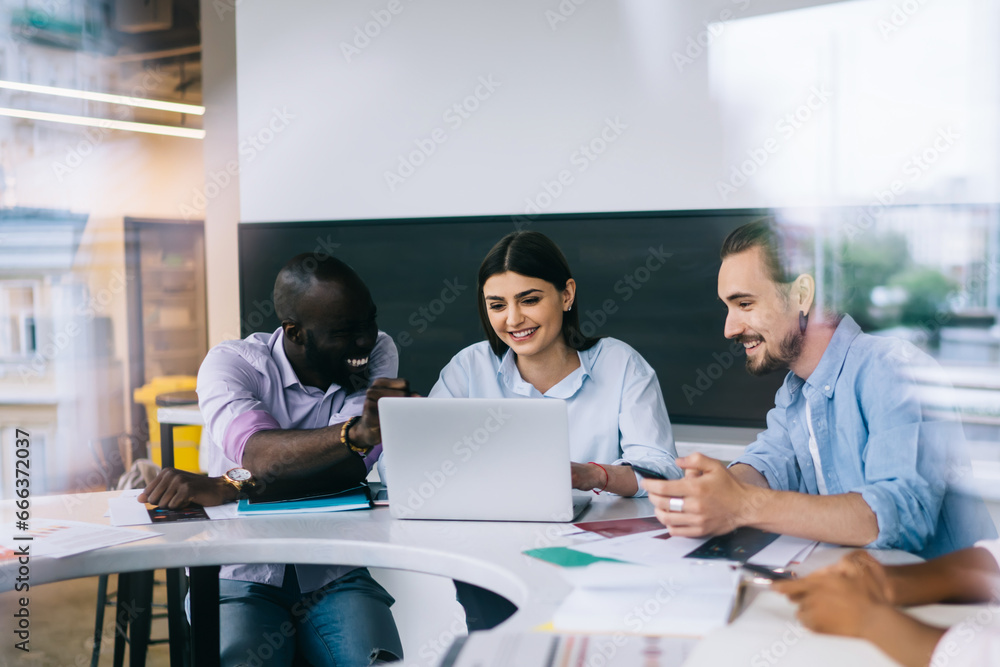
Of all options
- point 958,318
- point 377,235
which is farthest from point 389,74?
point 958,318

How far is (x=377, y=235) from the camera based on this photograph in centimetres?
359

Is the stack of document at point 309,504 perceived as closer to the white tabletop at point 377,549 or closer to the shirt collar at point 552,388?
the white tabletop at point 377,549

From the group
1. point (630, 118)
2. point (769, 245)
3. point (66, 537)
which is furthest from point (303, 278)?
point (630, 118)

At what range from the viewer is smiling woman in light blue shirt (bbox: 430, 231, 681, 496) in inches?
74.0

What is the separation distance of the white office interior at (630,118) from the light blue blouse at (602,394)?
0.75m

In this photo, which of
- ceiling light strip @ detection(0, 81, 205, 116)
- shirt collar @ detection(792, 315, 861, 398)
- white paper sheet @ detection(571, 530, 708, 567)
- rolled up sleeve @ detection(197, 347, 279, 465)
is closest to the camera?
white paper sheet @ detection(571, 530, 708, 567)

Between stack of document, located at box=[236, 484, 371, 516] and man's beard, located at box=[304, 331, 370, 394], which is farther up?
man's beard, located at box=[304, 331, 370, 394]

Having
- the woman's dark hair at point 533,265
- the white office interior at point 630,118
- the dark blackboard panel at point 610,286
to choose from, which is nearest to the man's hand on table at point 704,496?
the woman's dark hair at point 533,265

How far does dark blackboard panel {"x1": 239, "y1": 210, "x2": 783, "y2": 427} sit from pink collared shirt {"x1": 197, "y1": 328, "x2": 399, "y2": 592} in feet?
4.27

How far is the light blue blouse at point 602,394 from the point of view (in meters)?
1.82

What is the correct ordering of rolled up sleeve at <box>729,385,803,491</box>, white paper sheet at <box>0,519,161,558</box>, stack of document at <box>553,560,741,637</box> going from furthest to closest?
rolled up sleeve at <box>729,385,803,491</box>
white paper sheet at <box>0,519,161,558</box>
stack of document at <box>553,560,741,637</box>

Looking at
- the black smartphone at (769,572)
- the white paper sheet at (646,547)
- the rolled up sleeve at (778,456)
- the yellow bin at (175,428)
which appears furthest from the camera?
the yellow bin at (175,428)

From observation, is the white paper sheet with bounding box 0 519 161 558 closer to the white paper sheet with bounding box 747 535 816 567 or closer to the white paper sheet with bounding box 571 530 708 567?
the white paper sheet with bounding box 571 530 708 567

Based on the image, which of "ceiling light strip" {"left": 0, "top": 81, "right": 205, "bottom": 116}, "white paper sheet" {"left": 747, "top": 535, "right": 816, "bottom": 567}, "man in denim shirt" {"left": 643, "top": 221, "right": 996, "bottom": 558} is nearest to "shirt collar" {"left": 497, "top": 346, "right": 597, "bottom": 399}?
"man in denim shirt" {"left": 643, "top": 221, "right": 996, "bottom": 558}
